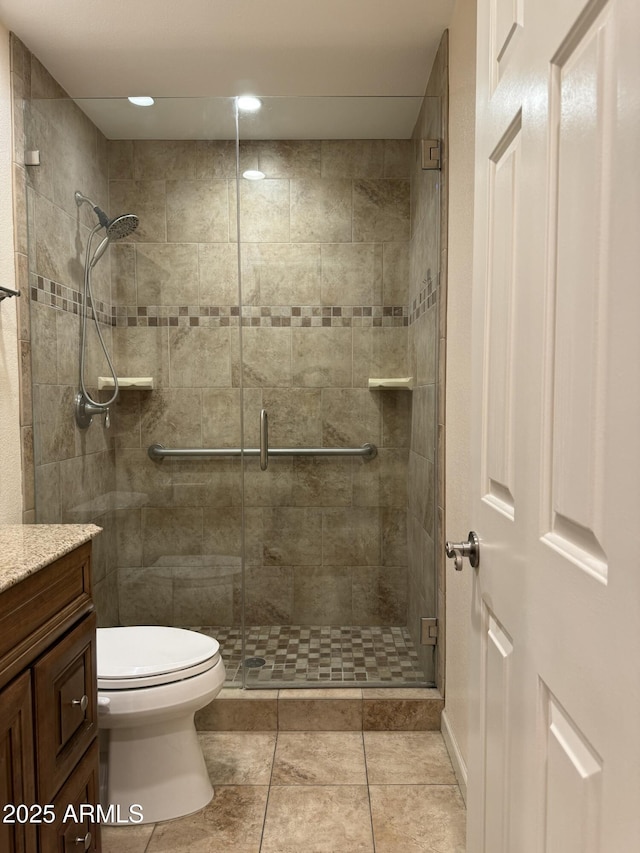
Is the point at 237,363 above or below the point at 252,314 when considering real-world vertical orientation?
below

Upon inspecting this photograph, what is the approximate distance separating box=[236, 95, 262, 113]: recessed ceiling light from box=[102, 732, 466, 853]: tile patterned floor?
7.94 feet

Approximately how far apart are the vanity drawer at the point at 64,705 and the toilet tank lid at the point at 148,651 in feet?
0.82

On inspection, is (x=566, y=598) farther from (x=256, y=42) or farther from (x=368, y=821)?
(x=256, y=42)

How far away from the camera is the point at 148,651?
195cm

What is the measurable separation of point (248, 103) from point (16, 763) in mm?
Result: 2279

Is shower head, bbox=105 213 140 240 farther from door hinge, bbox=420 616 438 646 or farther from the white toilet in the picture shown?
door hinge, bbox=420 616 438 646

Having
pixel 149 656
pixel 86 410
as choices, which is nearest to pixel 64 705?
pixel 149 656

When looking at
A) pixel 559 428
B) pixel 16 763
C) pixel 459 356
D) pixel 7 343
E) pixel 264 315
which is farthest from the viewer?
pixel 264 315

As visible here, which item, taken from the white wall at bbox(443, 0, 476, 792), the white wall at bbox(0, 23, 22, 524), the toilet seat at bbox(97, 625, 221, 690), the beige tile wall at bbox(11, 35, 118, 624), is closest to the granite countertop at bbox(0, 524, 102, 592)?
the toilet seat at bbox(97, 625, 221, 690)

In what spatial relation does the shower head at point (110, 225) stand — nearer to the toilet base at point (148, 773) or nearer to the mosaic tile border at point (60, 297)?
the mosaic tile border at point (60, 297)

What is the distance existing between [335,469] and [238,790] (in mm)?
1186

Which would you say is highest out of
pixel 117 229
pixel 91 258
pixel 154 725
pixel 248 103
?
pixel 248 103

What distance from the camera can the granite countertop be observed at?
3.91 feet

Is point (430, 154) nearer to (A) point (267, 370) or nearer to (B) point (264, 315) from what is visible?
(B) point (264, 315)
